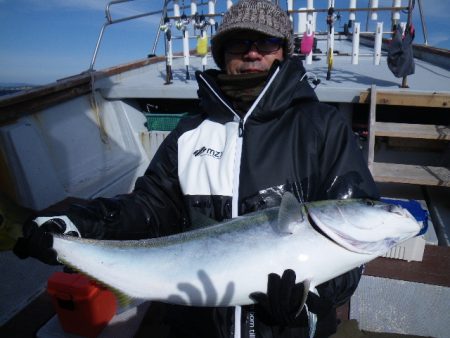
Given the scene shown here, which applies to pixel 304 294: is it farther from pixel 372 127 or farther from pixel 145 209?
pixel 372 127

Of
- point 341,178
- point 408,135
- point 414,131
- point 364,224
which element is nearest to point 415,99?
point 414,131

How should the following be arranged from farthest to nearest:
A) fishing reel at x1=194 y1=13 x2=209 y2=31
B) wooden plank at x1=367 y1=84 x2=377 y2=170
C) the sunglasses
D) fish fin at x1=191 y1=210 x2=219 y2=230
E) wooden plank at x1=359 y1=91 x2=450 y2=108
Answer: fishing reel at x1=194 y1=13 x2=209 y2=31
wooden plank at x1=359 y1=91 x2=450 y2=108
wooden plank at x1=367 y1=84 x2=377 y2=170
the sunglasses
fish fin at x1=191 y1=210 x2=219 y2=230

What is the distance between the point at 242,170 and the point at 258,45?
2.93 feet

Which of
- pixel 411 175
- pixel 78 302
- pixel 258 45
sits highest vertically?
pixel 258 45

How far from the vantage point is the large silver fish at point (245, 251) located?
1864mm

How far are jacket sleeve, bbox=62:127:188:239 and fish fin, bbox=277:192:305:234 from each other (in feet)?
2.90

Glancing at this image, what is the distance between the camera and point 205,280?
1967 millimetres

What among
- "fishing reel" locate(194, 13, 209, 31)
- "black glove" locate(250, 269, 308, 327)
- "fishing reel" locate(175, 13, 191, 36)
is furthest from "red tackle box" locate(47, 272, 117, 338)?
"fishing reel" locate(194, 13, 209, 31)

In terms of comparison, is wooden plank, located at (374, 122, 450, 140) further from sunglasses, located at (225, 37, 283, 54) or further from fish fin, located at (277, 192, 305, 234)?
fish fin, located at (277, 192, 305, 234)

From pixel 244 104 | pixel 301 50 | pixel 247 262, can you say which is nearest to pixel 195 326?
pixel 247 262

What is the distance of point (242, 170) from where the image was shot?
2.18 meters

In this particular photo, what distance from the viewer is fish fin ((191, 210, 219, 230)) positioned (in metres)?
2.12

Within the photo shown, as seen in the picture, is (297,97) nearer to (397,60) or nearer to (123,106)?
(397,60)

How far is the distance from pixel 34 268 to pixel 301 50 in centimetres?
831
